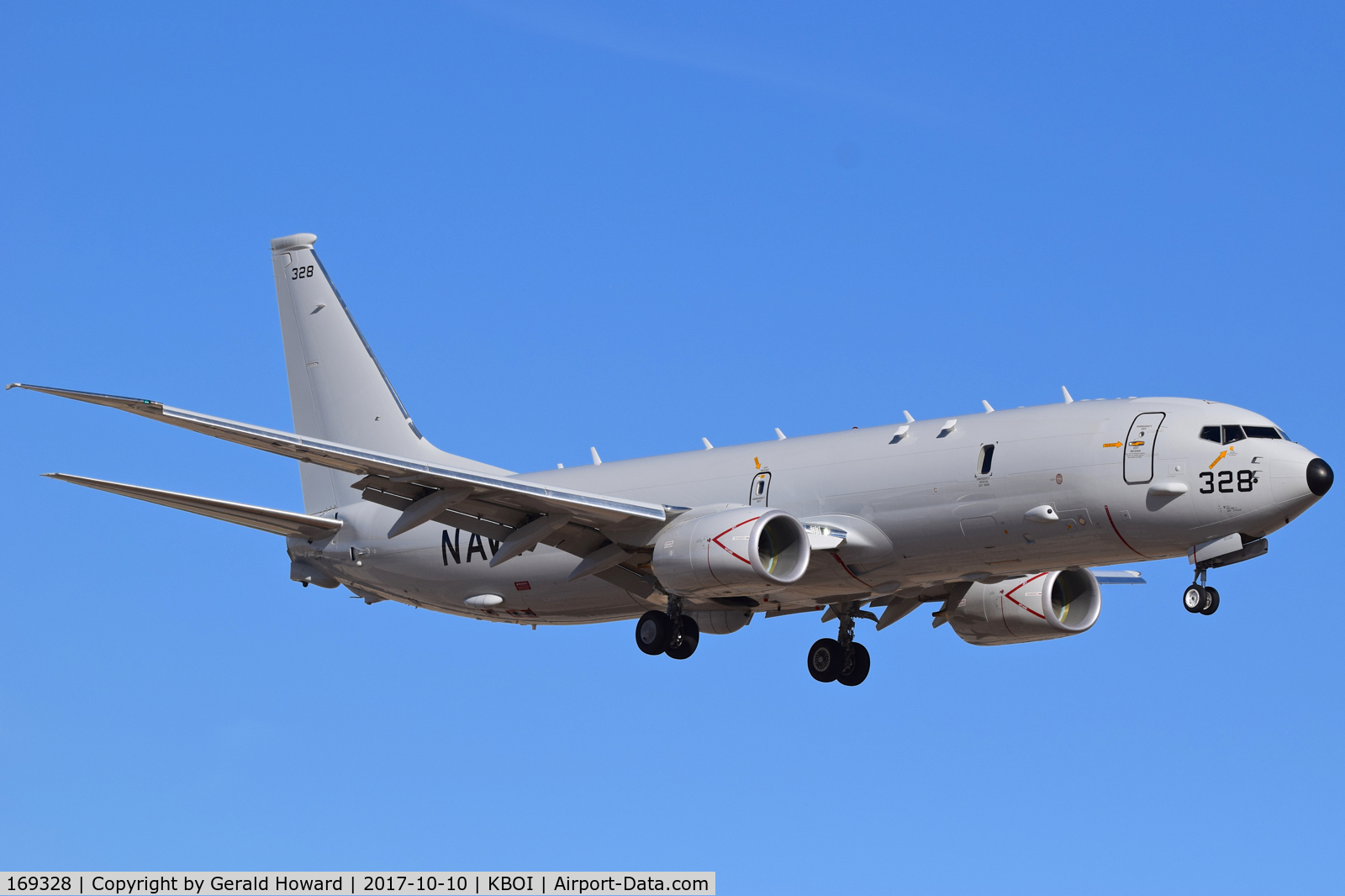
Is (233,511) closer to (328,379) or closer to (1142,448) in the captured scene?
(328,379)

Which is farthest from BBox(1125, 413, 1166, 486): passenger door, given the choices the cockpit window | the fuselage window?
the fuselage window

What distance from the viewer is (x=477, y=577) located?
42.4 metres

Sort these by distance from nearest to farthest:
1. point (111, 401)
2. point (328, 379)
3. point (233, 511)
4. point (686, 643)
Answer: point (111, 401), point (686, 643), point (233, 511), point (328, 379)

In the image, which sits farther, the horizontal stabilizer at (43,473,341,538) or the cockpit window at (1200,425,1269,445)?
the horizontal stabilizer at (43,473,341,538)

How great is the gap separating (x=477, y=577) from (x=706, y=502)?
6461mm

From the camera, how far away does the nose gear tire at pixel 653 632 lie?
38688mm

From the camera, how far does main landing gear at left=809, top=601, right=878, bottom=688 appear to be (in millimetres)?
42094

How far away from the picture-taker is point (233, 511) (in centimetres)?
4072

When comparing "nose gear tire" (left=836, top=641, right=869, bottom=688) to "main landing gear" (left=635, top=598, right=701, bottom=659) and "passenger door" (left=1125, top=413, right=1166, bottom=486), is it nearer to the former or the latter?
"main landing gear" (left=635, top=598, right=701, bottom=659)

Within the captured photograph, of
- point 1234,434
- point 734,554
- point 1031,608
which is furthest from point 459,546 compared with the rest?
point 1234,434

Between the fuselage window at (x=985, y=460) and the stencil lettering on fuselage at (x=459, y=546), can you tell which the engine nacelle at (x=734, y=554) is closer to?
the fuselage window at (x=985, y=460)

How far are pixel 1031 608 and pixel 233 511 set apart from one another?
1871 centimetres

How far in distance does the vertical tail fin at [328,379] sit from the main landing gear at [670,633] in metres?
10.2
